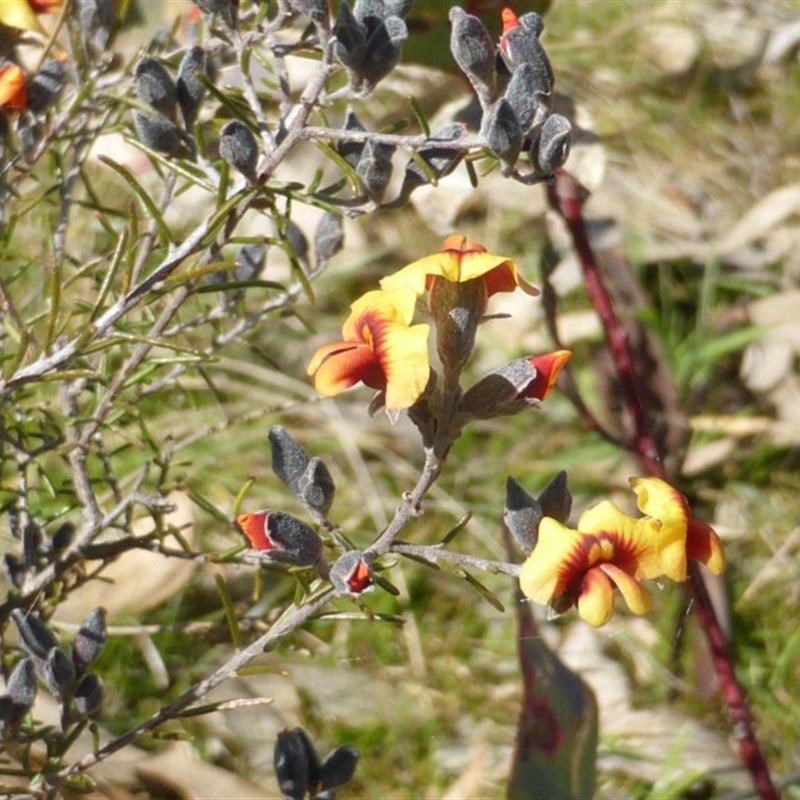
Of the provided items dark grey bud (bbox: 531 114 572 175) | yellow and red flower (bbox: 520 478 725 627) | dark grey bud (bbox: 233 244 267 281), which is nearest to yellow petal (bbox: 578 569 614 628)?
yellow and red flower (bbox: 520 478 725 627)

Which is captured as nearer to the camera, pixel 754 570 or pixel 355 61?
pixel 355 61

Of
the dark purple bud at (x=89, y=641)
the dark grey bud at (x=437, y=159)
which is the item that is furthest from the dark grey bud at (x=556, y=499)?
the dark purple bud at (x=89, y=641)

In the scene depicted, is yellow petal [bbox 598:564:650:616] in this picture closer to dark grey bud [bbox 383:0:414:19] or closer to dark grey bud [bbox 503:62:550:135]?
dark grey bud [bbox 503:62:550:135]

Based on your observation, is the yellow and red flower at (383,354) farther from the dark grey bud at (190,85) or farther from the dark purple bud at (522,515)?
the dark grey bud at (190,85)

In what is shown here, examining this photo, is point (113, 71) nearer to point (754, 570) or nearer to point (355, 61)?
point (355, 61)

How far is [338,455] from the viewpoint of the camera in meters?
2.09

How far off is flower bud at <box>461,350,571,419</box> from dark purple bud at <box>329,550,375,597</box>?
0.12 meters

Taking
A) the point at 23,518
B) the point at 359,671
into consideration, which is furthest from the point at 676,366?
the point at 23,518

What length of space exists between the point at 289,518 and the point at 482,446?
4.28ft

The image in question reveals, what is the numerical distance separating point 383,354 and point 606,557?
0.18m

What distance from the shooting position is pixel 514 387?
2.84 ft

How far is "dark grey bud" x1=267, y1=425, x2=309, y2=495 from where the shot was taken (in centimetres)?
89

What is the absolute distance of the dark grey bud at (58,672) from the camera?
0.92m

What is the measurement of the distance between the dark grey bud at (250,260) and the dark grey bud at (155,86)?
21cm
